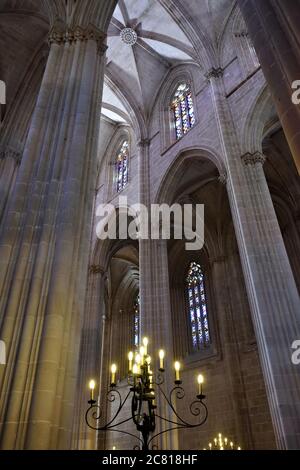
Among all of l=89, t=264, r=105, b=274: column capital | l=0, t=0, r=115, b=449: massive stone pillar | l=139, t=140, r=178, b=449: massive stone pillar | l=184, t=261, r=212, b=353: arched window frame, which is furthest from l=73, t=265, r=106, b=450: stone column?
l=0, t=0, r=115, b=449: massive stone pillar

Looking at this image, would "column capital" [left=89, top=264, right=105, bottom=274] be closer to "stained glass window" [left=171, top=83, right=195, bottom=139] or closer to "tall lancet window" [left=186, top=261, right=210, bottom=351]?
"tall lancet window" [left=186, top=261, right=210, bottom=351]

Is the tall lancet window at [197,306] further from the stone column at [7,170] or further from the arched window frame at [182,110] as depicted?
the stone column at [7,170]

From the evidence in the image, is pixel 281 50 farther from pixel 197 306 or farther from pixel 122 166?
pixel 197 306

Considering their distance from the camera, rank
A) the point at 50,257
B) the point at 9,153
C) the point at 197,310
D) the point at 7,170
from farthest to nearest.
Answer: the point at 197,310, the point at 9,153, the point at 7,170, the point at 50,257

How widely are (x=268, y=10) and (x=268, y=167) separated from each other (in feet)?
34.4

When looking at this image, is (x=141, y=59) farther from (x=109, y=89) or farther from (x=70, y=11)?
(x=70, y=11)

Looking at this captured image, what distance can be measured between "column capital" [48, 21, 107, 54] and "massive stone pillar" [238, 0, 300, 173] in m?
3.55

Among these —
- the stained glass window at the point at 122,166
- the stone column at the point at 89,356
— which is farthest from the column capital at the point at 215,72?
the stone column at the point at 89,356

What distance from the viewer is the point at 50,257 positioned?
474cm

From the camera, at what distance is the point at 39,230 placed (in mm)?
4945

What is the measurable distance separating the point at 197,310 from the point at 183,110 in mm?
9354

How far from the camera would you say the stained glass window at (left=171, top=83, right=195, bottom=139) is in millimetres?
14242

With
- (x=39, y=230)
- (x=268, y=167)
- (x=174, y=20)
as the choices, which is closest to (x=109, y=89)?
(x=174, y=20)

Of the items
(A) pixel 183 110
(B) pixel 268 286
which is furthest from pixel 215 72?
(B) pixel 268 286
